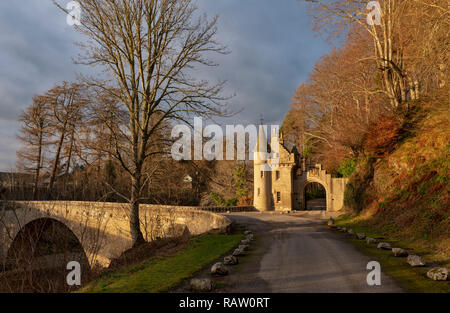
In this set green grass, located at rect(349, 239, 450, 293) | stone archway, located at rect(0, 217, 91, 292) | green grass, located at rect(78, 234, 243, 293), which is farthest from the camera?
stone archway, located at rect(0, 217, 91, 292)

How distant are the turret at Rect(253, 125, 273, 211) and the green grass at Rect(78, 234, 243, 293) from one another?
81.4 ft

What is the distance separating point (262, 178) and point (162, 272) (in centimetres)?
3075

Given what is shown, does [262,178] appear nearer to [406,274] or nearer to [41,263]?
[41,263]

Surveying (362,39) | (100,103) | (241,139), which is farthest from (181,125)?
(241,139)

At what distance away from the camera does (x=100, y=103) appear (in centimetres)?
1228

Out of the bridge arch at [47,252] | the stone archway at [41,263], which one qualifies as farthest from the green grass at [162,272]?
the bridge arch at [47,252]

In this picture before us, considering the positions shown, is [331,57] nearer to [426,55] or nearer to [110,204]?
[426,55]

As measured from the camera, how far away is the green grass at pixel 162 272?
679 cm

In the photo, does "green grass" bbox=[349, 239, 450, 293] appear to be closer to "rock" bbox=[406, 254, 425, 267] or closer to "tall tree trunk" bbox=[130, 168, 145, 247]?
"rock" bbox=[406, 254, 425, 267]

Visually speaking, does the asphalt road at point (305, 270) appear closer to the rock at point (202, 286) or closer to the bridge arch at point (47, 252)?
the rock at point (202, 286)

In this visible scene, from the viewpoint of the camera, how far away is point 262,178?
38062 millimetres

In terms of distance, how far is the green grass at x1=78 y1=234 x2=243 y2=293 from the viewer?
6.79 meters

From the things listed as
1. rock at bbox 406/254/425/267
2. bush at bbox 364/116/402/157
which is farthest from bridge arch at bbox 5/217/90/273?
bush at bbox 364/116/402/157

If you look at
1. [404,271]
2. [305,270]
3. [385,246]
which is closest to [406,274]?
[404,271]
